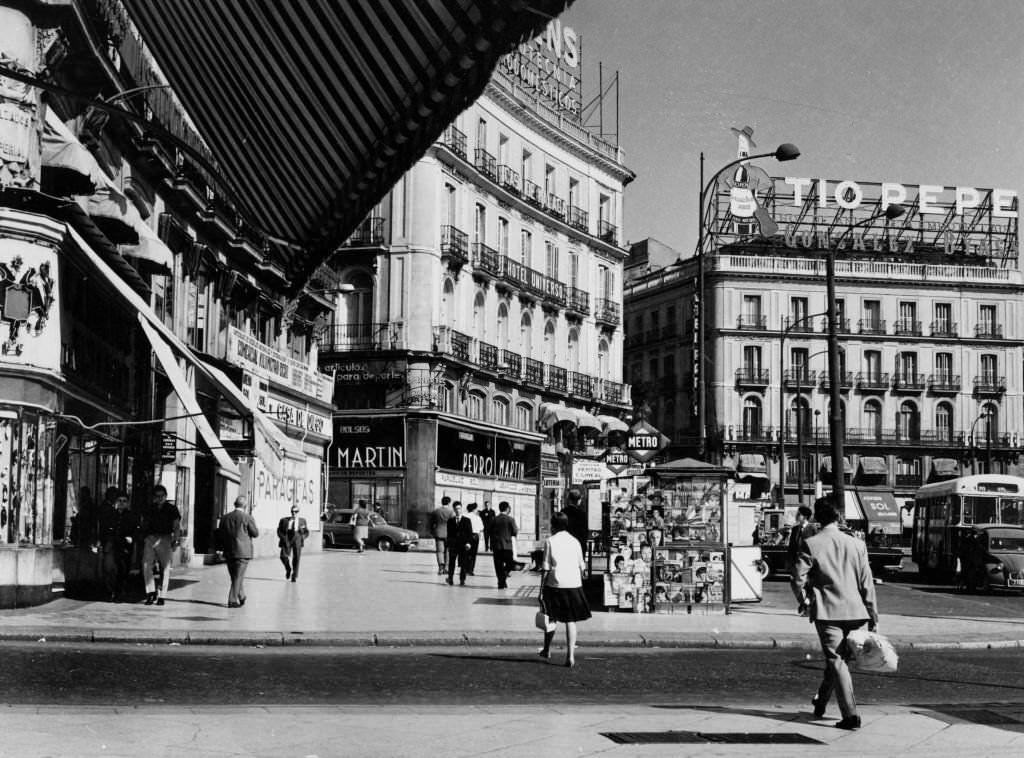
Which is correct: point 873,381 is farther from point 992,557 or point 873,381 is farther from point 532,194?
point 992,557

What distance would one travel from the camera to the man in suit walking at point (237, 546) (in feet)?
67.1

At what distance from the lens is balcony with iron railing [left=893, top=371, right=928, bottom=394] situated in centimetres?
8644

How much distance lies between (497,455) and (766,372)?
31.8 metres

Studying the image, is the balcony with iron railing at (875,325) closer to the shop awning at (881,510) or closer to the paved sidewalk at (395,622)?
the shop awning at (881,510)

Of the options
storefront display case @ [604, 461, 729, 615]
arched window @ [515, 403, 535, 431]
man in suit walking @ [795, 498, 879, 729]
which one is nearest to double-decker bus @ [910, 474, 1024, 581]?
storefront display case @ [604, 461, 729, 615]

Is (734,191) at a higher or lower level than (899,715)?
higher

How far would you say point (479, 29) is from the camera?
399cm

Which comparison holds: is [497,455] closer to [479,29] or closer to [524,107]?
[524,107]

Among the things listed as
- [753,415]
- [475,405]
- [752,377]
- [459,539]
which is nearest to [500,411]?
[475,405]

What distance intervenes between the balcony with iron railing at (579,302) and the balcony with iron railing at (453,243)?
460cm

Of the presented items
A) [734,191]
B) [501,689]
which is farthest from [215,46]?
[734,191]

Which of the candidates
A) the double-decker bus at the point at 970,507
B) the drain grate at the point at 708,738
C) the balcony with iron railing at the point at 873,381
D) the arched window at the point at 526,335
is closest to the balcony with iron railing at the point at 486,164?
the arched window at the point at 526,335

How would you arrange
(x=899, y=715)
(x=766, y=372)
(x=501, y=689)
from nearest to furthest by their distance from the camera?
1. (x=899, y=715)
2. (x=501, y=689)
3. (x=766, y=372)

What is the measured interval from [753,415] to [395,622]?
225 ft
